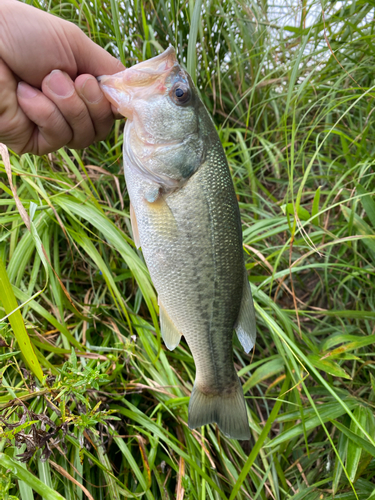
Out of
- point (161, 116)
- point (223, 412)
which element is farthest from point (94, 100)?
point (223, 412)

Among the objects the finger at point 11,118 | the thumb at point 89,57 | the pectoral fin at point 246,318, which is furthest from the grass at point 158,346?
the thumb at point 89,57

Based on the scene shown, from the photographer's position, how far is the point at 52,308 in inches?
72.3

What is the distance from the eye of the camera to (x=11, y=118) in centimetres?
128

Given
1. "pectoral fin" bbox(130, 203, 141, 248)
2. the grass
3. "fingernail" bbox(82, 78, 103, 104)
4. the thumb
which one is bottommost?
the grass

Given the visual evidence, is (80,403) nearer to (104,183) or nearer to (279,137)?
(104,183)

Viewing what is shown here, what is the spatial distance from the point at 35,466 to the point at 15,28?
1673 mm

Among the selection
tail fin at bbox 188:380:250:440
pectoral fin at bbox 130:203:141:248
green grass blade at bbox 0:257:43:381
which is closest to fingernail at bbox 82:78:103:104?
pectoral fin at bbox 130:203:141:248

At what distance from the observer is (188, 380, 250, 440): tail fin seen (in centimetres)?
124

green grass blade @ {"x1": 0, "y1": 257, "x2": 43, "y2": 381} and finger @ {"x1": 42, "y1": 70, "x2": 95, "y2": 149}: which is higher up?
finger @ {"x1": 42, "y1": 70, "x2": 95, "y2": 149}

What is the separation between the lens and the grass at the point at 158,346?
4.26 feet

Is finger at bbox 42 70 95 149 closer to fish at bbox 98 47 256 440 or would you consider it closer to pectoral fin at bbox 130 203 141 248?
fish at bbox 98 47 256 440

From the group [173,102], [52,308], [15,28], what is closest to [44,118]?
[15,28]

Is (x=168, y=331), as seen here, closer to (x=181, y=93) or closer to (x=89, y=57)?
(x=181, y=93)

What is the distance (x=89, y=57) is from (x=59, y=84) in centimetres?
17
